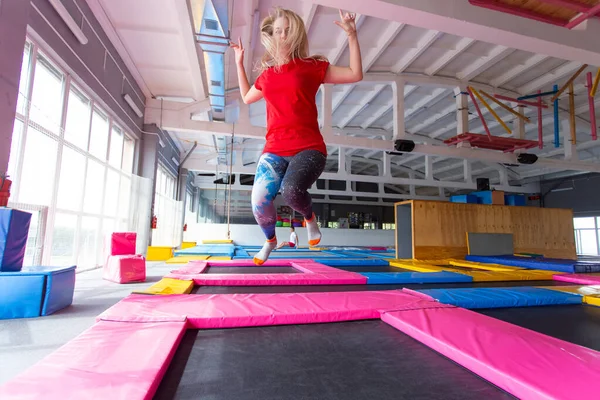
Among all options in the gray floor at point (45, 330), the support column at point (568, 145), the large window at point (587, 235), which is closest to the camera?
the gray floor at point (45, 330)

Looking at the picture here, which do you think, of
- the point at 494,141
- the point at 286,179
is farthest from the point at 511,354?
the point at 494,141

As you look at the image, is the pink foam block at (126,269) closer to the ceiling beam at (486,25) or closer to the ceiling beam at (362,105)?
the ceiling beam at (486,25)

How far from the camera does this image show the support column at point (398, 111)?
22.0 ft

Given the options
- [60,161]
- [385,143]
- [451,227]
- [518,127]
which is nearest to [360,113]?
[385,143]

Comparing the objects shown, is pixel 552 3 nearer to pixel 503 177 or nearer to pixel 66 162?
pixel 66 162

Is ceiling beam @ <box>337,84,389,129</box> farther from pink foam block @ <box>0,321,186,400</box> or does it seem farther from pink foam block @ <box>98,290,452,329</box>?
pink foam block @ <box>0,321,186,400</box>

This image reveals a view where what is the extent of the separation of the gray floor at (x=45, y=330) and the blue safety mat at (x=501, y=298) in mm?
2176

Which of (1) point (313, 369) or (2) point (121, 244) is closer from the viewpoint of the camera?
(1) point (313, 369)

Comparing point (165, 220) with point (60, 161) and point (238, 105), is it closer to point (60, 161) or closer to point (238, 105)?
point (238, 105)

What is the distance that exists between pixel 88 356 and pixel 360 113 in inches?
352

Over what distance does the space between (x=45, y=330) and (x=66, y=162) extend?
2.98 meters

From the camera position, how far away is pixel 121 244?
14.2ft

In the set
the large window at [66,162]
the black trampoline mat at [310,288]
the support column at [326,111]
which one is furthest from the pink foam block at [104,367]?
the support column at [326,111]

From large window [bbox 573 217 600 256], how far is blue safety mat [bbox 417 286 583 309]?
13527 mm
